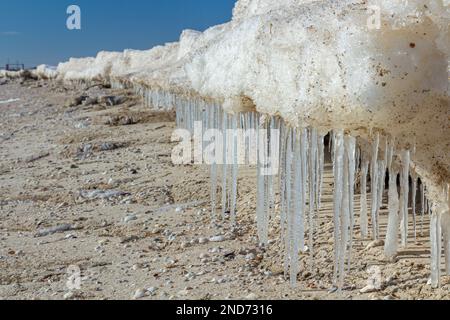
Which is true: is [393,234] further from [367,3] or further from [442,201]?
[367,3]

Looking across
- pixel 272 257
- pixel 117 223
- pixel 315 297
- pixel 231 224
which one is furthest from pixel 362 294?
pixel 117 223

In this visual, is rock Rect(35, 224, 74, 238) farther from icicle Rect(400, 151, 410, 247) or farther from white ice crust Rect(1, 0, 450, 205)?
icicle Rect(400, 151, 410, 247)

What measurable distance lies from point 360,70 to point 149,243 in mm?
3559

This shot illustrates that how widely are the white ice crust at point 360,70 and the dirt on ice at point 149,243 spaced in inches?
46.5

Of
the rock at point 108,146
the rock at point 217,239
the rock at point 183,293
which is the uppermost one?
the rock at point 108,146

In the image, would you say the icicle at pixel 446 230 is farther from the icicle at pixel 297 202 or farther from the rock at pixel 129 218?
the rock at pixel 129 218

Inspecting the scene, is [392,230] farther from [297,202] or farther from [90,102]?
[90,102]

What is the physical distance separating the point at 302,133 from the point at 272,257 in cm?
178

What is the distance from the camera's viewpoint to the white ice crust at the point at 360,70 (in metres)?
2.87

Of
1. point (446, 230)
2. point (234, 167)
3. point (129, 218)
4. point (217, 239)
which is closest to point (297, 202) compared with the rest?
point (446, 230)

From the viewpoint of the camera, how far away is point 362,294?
13.7 ft

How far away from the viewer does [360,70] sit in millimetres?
2920

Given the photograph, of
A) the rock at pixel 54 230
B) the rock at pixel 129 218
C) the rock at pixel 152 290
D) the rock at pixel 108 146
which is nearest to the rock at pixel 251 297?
the rock at pixel 152 290

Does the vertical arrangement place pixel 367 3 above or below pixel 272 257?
above
